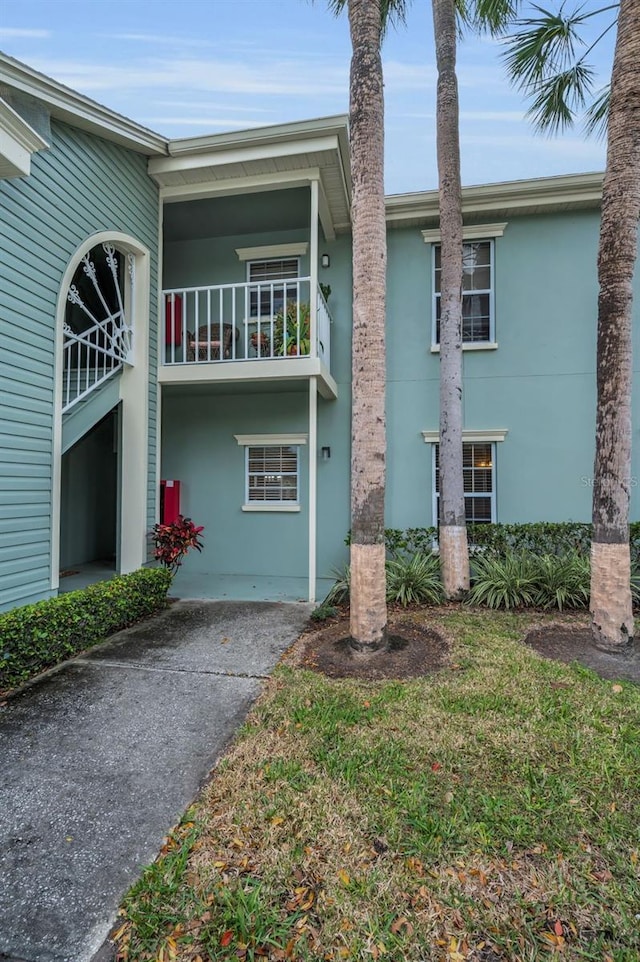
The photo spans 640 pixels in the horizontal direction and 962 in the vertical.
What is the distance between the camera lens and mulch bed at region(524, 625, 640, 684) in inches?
176

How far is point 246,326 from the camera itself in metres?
7.38

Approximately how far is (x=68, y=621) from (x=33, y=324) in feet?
10.2

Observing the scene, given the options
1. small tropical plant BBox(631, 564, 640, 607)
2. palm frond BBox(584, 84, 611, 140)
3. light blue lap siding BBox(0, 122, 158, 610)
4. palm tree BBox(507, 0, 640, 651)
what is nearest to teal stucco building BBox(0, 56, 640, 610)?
light blue lap siding BBox(0, 122, 158, 610)

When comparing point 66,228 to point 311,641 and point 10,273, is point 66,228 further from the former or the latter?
point 311,641

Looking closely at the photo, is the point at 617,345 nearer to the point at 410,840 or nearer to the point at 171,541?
the point at 410,840

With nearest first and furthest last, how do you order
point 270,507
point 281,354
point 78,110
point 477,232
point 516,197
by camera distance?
point 78,110 < point 281,354 < point 516,197 < point 477,232 < point 270,507

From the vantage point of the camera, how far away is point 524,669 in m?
4.40

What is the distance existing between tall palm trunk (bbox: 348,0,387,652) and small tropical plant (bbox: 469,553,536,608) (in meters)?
2.52

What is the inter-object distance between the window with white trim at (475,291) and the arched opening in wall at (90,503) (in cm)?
617

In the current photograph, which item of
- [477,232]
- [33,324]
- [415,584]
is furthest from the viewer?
[477,232]

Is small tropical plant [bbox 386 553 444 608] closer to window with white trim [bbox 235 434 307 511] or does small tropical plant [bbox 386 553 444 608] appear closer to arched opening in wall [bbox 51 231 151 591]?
window with white trim [bbox 235 434 307 511]

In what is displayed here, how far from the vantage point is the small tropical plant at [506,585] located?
661 cm

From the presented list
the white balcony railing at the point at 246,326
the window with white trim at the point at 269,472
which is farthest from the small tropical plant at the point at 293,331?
the window with white trim at the point at 269,472

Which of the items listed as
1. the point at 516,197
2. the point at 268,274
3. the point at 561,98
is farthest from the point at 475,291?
the point at 268,274
